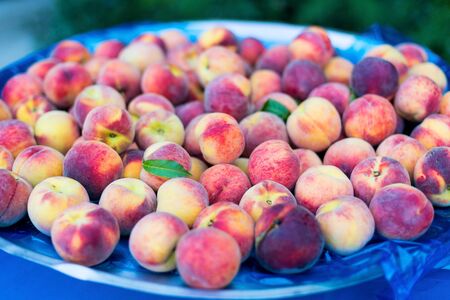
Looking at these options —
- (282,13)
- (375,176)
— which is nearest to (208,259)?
(375,176)

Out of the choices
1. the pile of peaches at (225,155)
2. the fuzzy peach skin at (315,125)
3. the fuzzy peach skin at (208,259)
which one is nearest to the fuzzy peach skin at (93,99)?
the pile of peaches at (225,155)

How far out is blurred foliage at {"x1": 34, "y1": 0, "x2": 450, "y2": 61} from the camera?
262 centimetres

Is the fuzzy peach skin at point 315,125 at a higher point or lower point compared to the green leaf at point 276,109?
lower

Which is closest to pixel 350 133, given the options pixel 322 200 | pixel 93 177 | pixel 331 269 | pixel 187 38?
pixel 322 200

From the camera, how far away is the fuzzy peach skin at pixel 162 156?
44.6 inches

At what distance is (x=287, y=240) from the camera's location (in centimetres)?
90

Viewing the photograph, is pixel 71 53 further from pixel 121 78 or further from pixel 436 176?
pixel 436 176

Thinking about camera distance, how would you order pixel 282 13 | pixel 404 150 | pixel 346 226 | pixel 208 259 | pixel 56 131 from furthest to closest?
Result: 1. pixel 282 13
2. pixel 56 131
3. pixel 404 150
4. pixel 346 226
5. pixel 208 259

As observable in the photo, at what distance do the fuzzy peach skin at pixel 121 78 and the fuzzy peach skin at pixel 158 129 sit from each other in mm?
250

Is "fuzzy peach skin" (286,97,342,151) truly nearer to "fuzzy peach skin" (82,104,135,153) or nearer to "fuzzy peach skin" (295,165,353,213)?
"fuzzy peach skin" (295,165,353,213)

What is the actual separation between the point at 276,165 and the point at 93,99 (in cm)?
51

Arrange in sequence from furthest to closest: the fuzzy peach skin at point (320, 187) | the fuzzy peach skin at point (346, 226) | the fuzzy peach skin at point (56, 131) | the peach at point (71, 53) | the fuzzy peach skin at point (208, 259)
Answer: the peach at point (71, 53)
the fuzzy peach skin at point (56, 131)
the fuzzy peach skin at point (320, 187)
the fuzzy peach skin at point (346, 226)
the fuzzy peach skin at point (208, 259)

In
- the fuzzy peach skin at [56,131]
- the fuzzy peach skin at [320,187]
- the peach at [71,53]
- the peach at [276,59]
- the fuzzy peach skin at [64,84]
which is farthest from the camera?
the peach at [71,53]

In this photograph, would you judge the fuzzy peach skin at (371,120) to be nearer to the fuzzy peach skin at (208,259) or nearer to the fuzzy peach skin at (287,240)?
the fuzzy peach skin at (287,240)
